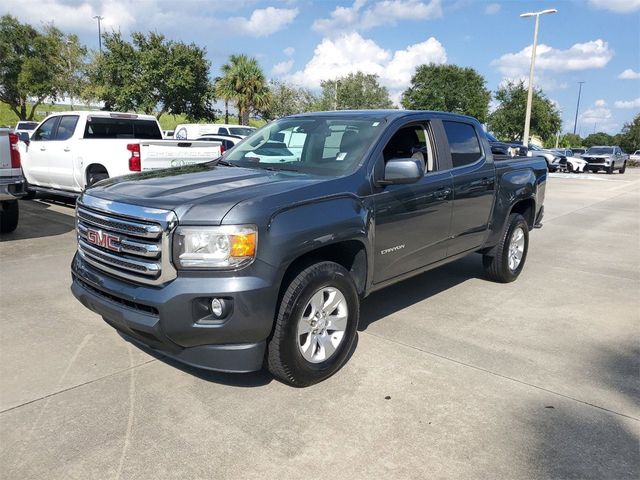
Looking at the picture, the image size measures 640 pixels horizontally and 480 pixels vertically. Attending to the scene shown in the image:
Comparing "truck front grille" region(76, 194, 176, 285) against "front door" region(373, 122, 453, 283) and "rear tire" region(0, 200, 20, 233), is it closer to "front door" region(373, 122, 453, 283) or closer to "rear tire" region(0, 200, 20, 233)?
"front door" region(373, 122, 453, 283)

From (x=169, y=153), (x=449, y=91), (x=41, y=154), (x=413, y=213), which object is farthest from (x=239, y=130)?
(x=449, y=91)

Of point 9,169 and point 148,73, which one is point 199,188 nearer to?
point 9,169

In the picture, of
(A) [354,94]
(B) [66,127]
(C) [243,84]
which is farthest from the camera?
(A) [354,94]

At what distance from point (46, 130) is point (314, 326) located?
9.16m

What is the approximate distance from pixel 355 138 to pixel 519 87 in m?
44.3

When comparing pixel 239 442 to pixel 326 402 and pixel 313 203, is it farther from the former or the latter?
pixel 313 203

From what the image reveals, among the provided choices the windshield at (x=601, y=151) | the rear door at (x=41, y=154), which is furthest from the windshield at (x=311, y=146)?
the windshield at (x=601, y=151)

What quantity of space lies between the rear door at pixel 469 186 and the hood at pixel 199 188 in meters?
1.80

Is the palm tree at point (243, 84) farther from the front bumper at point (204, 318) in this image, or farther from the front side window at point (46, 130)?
the front bumper at point (204, 318)

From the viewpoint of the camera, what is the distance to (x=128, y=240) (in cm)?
317

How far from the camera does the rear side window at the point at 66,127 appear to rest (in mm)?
9766

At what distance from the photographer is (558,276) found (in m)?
6.57

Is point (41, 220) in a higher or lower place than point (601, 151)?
lower

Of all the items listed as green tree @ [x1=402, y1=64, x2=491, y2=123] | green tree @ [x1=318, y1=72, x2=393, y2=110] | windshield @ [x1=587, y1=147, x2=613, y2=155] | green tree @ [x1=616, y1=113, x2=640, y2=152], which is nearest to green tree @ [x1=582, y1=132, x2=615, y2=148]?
green tree @ [x1=616, y1=113, x2=640, y2=152]
